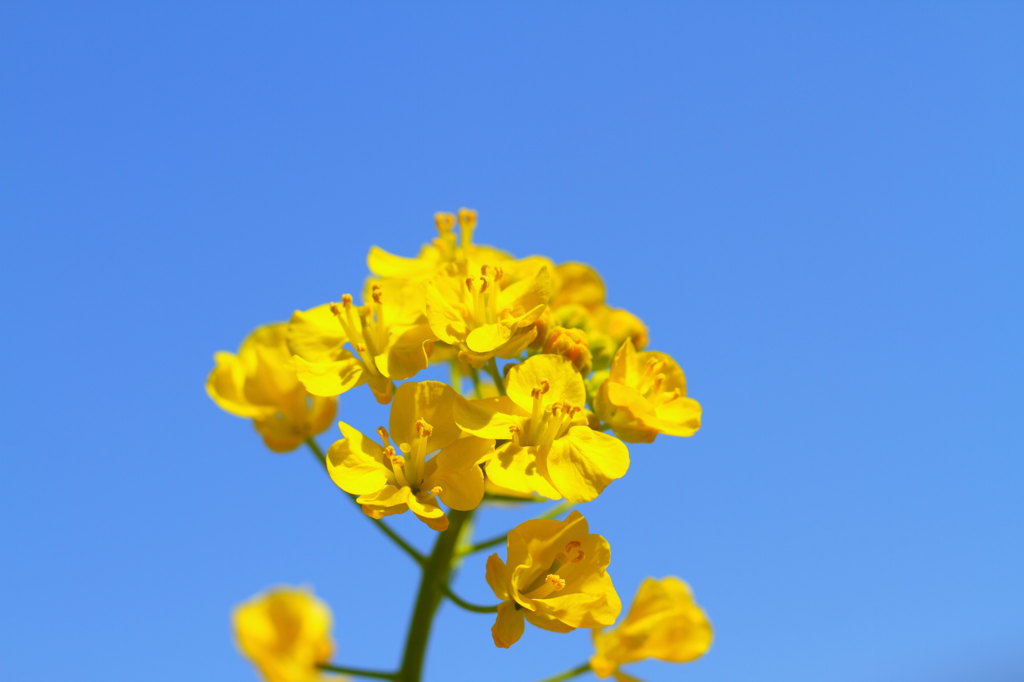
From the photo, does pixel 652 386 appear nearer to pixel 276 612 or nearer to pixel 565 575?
pixel 565 575

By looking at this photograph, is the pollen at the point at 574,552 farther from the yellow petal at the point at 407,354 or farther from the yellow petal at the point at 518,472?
the yellow petal at the point at 407,354

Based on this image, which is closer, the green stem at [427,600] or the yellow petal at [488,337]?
the yellow petal at [488,337]

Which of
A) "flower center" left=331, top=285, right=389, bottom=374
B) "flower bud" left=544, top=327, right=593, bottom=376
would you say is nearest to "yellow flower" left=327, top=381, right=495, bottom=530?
"flower center" left=331, top=285, right=389, bottom=374

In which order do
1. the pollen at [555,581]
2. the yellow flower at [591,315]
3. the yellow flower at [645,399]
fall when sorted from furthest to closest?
the yellow flower at [591,315], the yellow flower at [645,399], the pollen at [555,581]

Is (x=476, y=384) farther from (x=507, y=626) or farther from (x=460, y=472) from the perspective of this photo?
(x=507, y=626)

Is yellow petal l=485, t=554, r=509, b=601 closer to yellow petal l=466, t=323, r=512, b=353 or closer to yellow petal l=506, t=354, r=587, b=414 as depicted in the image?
yellow petal l=506, t=354, r=587, b=414

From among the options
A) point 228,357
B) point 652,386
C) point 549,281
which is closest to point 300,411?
point 228,357

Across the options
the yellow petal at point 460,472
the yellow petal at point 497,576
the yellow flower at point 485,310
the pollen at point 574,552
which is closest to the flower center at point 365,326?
the yellow flower at point 485,310
